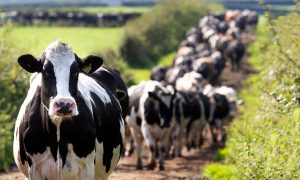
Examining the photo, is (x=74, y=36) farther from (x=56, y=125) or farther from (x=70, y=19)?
(x=56, y=125)

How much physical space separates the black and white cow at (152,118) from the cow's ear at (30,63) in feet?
26.0

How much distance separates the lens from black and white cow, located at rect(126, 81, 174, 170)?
1546 cm

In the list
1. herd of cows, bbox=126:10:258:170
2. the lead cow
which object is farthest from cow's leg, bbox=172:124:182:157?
the lead cow

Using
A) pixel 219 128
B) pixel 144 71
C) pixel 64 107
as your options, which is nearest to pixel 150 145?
pixel 219 128

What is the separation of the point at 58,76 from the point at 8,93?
10.6 metres

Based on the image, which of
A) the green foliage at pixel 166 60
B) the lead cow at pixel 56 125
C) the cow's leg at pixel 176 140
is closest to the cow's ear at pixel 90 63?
the lead cow at pixel 56 125

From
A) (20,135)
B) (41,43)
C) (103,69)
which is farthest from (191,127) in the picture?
(41,43)

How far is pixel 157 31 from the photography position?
1983 inches

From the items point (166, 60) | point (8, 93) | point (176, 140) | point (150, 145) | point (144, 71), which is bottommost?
point (166, 60)

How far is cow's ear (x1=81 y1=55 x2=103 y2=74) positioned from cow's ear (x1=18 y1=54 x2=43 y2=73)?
1.73 feet

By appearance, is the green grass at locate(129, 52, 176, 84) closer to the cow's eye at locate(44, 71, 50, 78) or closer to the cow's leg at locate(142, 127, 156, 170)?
the cow's leg at locate(142, 127, 156, 170)

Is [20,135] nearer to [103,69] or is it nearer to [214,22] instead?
[103,69]

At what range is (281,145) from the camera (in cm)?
986

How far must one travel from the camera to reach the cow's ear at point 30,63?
24.7ft
